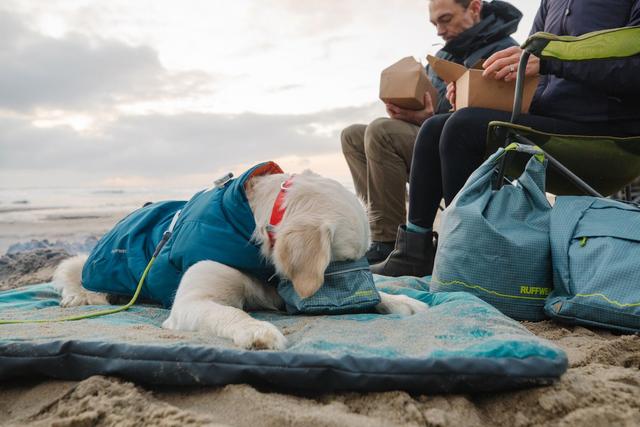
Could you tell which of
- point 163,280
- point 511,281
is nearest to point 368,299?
point 511,281

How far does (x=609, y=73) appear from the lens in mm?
2654

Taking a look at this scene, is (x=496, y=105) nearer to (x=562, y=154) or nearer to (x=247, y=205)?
(x=562, y=154)

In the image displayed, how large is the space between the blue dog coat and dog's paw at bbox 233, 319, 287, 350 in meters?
0.57

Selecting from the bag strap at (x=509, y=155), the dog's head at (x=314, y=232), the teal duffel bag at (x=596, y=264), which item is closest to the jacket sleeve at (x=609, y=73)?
the bag strap at (x=509, y=155)

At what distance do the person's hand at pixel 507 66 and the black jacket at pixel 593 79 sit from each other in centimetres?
6

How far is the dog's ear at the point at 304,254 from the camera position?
6.75ft

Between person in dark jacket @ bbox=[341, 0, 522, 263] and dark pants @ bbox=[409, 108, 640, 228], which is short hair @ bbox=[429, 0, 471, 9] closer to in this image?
person in dark jacket @ bbox=[341, 0, 522, 263]

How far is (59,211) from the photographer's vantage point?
1562 centimetres

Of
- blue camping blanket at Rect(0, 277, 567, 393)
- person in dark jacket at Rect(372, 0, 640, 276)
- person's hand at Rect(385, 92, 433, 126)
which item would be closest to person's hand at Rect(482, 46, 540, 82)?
person in dark jacket at Rect(372, 0, 640, 276)

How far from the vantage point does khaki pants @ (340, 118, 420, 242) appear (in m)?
4.34

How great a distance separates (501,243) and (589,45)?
1.20 metres

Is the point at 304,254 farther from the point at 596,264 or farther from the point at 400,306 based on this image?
the point at 596,264

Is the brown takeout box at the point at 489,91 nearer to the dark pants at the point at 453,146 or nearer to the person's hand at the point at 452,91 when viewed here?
the dark pants at the point at 453,146

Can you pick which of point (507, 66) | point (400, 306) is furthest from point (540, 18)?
point (400, 306)
